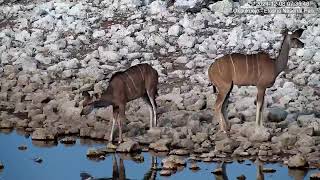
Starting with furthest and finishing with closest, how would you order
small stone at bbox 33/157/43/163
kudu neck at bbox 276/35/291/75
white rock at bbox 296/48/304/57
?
white rock at bbox 296/48/304/57 → kudu neck at bbox 276/35/291/75 → small stone at bbox 33/157/43/163

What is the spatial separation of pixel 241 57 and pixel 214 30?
16.6ft

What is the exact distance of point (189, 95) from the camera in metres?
13.4

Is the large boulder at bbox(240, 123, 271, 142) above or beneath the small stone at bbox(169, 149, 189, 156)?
above

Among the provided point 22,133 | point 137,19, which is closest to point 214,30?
point 137,19

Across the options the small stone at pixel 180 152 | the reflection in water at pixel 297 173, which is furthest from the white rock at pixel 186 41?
the reflection in water at pixel 297 173

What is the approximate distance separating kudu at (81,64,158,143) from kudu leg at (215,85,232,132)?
1.00 m

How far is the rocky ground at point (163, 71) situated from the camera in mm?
11445

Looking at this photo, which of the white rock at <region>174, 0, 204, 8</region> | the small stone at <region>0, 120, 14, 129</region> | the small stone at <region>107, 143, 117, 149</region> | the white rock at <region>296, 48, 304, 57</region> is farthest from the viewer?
the white rock at <region>174, 0, 204, 8</region>

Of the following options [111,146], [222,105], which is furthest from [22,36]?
[222,105]

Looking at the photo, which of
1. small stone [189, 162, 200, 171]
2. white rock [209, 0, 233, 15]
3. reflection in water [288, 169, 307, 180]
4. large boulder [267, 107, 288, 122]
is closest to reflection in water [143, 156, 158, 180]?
small stone [189, 162, 200, 171]

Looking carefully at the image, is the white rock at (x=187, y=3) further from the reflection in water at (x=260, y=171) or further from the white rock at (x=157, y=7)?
the reflection in water at (x=260, y=171)

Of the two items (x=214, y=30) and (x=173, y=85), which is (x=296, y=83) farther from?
(x=214, y=30)

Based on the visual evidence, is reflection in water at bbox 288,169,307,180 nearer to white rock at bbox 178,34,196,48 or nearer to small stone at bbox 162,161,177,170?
small stone at bbox 162,161,177,170

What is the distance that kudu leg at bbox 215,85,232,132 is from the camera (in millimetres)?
11562
